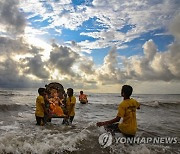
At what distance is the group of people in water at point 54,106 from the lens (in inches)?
418

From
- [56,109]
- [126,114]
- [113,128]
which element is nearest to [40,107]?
→ [56,109]

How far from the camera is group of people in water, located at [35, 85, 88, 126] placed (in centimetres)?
1062

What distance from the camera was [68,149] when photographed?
672 centimetres

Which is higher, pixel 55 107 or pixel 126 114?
pixel 126 114

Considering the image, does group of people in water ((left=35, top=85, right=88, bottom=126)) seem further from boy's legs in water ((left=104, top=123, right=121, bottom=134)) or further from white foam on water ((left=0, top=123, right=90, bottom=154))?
boy's legs in water ((left=104, top=123, right=121, bottom=134))

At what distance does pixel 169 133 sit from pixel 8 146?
22.6ft

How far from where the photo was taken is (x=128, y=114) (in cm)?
585

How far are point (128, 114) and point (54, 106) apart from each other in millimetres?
6399

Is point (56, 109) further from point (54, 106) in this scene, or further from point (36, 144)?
point (36, 144)

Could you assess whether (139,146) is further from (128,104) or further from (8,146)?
(8,146)

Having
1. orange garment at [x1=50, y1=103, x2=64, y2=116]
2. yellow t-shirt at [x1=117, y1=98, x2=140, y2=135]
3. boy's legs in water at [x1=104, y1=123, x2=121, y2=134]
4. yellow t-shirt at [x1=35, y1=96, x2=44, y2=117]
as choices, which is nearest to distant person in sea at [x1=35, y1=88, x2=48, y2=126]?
yellow t-shirt at [x1=35, y1=96, x2=44, y2=117]

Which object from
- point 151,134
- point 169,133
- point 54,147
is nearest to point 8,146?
point 54,147

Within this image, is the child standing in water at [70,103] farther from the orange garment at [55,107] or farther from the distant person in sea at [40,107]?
the distant person in sea at [40,107]

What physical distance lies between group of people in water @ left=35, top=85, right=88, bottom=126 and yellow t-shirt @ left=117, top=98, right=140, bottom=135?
5.14 m
